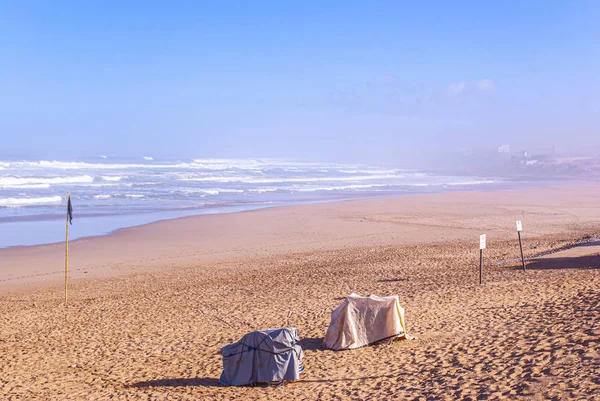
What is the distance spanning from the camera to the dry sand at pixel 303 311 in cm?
912

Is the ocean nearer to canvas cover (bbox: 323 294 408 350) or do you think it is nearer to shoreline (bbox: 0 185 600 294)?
shoreline (bbox: 0 185 600 294)

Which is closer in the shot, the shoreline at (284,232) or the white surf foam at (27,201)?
the shoreline at (284,232)

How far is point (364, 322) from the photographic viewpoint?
11.2m

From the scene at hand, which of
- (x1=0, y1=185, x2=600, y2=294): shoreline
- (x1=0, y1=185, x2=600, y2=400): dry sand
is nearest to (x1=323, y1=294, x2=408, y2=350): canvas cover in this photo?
(x1=0, y1=185, x2=600, y2=400): dry sand

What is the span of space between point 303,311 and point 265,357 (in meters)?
4.72

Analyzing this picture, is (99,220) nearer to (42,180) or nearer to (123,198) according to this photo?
(123,198)

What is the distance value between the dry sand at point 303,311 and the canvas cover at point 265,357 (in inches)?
8.4

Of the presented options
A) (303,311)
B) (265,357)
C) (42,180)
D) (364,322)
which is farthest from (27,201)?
(265,357)

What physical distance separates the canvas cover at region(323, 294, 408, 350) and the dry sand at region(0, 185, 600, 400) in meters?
0.25

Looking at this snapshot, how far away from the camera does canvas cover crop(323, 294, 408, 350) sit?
36.3 ft

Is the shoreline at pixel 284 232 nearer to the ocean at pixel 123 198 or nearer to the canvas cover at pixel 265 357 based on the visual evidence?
the ocean at pixel 123 198

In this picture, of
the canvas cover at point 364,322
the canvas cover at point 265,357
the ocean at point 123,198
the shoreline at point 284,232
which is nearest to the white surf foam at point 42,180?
the ocean at point 123,198

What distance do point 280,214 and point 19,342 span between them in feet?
77.3

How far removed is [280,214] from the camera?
35.6 metres
